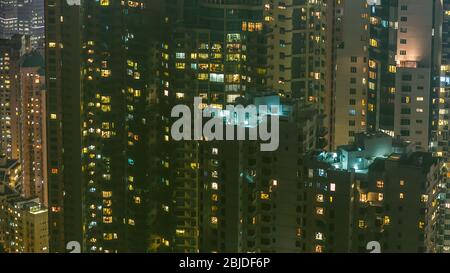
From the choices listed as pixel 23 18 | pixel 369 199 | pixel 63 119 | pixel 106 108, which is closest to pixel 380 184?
pixel 369 199

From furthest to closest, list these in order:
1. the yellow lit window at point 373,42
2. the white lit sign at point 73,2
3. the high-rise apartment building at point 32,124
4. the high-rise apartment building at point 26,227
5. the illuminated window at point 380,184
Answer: the high-rise apartment building at point 32,124
the yellow lit window at point 373,42
the high-rise apartment building at point 26,227
the white lit sign at point 73,2
the illuminated window at point 380,184

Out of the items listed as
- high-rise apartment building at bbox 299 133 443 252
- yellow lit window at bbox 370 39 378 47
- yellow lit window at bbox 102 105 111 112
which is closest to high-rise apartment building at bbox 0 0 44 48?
yellow lit window at bbox 102 105 111 112

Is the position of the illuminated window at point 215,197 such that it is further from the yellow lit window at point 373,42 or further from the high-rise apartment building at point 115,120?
the yellow lit window at point 373,42

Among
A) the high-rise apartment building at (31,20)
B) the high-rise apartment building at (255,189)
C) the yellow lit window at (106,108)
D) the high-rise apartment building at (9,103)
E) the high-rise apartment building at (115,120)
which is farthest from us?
the high-rise apartment building at (31,20)

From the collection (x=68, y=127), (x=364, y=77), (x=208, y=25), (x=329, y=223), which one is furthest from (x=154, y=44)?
(x=329, y=223)

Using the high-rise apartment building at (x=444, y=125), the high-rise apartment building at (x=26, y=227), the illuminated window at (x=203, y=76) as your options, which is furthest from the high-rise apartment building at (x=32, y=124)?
the high-rise apartment building at (x=444, y=125)

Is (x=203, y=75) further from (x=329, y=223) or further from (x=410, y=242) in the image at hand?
(x=410, y=242)

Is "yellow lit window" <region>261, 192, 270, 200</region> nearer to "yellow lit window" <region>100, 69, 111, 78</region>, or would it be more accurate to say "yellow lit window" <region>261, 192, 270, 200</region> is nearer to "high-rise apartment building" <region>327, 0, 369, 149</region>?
"high-rise apartment building" <region>327, 0, 369, 149</region>

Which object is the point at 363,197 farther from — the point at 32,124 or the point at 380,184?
the point at 32,124
